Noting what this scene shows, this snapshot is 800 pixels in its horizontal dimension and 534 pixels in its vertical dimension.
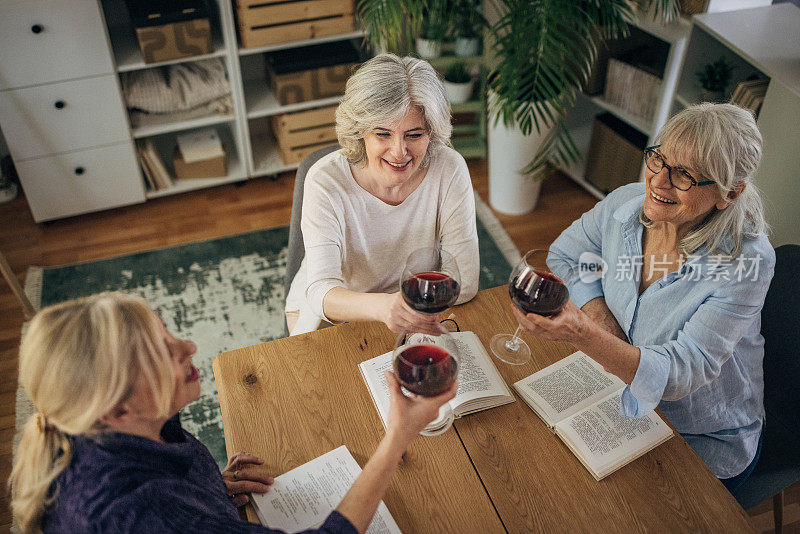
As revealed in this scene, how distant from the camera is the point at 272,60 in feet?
10.3

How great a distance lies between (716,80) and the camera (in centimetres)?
243

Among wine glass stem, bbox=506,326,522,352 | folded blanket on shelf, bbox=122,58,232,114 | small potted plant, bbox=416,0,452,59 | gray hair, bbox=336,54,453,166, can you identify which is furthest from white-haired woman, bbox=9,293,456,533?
small potted plant, bbox=416,0,452,59

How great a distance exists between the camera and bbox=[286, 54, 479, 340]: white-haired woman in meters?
1.52

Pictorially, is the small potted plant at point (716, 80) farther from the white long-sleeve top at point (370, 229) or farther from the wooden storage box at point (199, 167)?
the wooden storage box at point (199, 167)

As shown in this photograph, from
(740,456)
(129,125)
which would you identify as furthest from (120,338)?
(129,125)

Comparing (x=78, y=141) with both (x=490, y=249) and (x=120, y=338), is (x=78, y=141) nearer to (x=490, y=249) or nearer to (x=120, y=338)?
(x=490, y=249)

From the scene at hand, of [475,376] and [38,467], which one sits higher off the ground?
[38,467]

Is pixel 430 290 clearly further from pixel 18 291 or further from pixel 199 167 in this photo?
pixel 199 167

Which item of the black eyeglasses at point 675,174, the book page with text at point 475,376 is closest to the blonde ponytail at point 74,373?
the book page with text at point 475,376

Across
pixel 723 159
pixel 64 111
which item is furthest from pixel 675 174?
pixel 64 111

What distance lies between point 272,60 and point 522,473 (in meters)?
2.57

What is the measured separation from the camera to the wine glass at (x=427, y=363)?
1.06 metres

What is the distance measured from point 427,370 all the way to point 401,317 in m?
0.28

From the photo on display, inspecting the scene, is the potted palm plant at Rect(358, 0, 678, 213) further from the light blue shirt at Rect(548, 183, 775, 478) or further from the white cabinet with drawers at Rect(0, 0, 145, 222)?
the white cabinet with drawers at Rect(0, 0, 145, 222)
